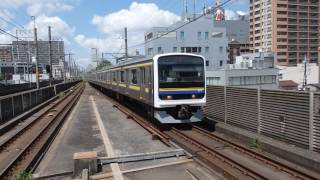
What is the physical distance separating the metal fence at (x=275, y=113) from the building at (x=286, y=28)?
12599 centimetres

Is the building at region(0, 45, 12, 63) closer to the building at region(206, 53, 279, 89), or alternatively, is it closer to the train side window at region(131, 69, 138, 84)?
the building at region(206, 53, 279, 89)

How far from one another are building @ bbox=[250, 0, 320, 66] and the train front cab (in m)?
126

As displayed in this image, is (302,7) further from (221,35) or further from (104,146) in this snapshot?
(104,146)

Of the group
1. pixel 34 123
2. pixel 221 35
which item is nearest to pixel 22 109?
pixel 34 123

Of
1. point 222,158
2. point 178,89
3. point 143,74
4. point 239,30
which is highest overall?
point 239,30

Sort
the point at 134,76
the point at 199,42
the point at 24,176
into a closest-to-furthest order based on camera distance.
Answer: the point at 24,176, the point at 134,76, the point at 199,42

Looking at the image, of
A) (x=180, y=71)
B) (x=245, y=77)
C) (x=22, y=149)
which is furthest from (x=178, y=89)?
(x=245, y=77)

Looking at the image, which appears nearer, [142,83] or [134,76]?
[142,83]

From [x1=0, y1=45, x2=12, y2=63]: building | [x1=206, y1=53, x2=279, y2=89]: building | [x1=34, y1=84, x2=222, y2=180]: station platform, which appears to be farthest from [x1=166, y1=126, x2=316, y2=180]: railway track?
[x1=206, y1=53, x2=279, y2=89]: building

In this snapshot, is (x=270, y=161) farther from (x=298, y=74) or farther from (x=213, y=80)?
(x=298, y=74)

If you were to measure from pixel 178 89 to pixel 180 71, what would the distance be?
0.73 m

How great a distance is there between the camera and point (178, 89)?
14086 mm

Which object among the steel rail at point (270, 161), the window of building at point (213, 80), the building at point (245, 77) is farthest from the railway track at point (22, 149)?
the window of building at point (213, 80)

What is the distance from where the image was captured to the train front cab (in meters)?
14.0
